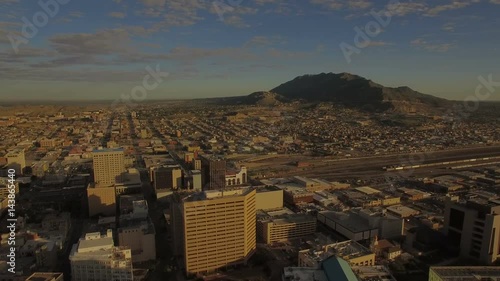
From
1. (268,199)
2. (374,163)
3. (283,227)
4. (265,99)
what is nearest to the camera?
(283,227)

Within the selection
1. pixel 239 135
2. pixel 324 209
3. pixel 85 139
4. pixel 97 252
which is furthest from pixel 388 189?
pixel 85 139

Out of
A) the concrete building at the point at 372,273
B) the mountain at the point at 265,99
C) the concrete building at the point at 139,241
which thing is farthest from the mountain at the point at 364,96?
the concrete building at the point at 139,241

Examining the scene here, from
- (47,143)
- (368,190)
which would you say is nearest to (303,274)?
(368,190)

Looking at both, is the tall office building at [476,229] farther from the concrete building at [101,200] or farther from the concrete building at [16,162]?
the concrete building at [16,162]

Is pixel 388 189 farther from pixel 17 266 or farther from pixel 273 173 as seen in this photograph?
pixel 17 266

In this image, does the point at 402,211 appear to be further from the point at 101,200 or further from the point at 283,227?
the point at 101,200

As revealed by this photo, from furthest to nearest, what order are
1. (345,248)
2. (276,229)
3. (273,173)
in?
(273,173), (276,229), (345,248)

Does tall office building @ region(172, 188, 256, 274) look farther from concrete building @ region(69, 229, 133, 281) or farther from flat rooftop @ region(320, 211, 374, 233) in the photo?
flat rooftop @ region(320, 211, 374, 233)
